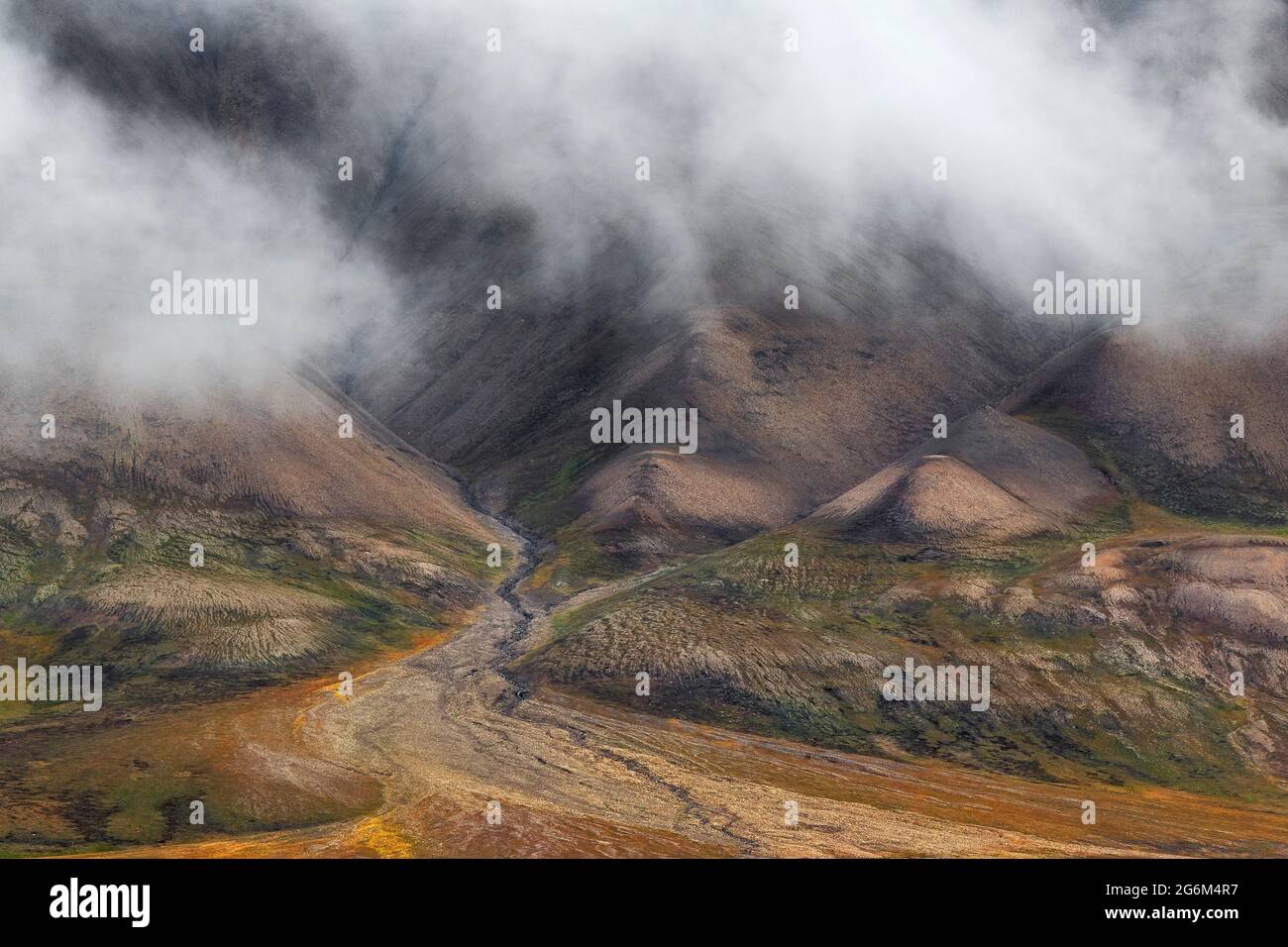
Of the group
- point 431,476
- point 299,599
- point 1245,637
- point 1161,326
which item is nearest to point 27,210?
point 431,476

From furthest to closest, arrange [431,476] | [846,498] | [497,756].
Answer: [431,476] → [846,498] → [497,756]

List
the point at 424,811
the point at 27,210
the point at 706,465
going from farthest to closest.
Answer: the point at 27,210, the point at 706,465, the point at 424,811

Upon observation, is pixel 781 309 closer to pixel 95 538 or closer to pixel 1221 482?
pixel 1221 482

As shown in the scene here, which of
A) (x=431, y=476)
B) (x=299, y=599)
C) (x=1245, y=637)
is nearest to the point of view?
(x=1245, y=637)

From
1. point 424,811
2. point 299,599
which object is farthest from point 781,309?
point 424,811

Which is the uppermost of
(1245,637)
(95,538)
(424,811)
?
(95,538)

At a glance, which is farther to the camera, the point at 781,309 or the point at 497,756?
the point at 781,309

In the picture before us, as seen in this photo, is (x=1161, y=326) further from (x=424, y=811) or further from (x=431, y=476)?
(x=424, y=811)

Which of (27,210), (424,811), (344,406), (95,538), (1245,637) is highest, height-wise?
(27,210)

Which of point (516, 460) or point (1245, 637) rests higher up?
point (516, 460)
